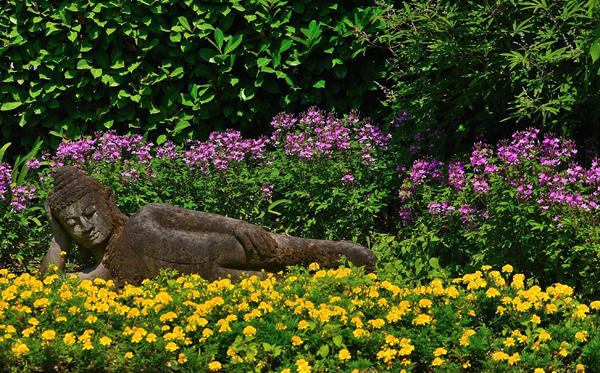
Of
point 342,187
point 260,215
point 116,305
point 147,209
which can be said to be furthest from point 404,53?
point 116,305

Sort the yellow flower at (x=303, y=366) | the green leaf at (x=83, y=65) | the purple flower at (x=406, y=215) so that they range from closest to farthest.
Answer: the yellow flower at (x=303, y=366) → the purple flower at (x=406, y=215) → the green leaf at (x=83, y=65)

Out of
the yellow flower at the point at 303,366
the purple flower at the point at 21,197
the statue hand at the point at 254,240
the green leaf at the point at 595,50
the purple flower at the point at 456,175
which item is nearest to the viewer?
the green leaf at the point at 595,50

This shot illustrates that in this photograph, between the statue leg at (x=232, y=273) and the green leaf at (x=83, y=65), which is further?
the green leaf at (x=83, y=65)

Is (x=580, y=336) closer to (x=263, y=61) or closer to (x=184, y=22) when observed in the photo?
(x=263, y=61)

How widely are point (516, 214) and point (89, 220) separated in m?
3.13

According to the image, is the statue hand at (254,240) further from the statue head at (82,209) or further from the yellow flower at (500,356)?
Answer: the yellow flower at (500,356)

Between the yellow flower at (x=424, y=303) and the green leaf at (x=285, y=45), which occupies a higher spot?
the green leaf at (x=285, y=45)

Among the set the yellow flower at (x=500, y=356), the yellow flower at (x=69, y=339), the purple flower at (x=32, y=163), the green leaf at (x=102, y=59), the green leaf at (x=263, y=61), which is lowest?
the yellow flower at (x=69, y=339)

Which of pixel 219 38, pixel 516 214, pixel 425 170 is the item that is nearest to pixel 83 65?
pixel 219 38

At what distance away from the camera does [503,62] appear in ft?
17.8

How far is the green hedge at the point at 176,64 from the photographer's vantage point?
270 inches

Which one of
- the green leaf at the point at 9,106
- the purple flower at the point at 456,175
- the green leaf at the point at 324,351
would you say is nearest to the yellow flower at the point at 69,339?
the green leaf at the point at 324,351

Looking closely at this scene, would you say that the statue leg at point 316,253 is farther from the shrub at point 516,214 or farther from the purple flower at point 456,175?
the purple flower at point 456,175

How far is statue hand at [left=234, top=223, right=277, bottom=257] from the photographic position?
4758 mm
